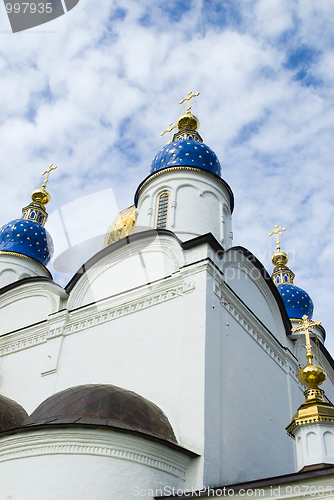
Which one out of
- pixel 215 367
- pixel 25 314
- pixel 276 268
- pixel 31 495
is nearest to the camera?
pixel 31 495

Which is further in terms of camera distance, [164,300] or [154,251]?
[154,251]

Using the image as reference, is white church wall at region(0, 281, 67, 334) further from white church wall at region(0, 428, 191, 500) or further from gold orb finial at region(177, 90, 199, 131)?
gold orb finial at region(177, 90, 199, 131)

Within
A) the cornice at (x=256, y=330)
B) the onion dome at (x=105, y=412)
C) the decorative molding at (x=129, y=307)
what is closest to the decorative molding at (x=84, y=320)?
the decorative molding at (x=129, y=307)

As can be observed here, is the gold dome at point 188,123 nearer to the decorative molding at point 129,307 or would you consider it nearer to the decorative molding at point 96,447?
the decorative molding at point 129,307

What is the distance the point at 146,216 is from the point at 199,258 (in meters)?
3.09

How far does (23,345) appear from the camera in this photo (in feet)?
29.8

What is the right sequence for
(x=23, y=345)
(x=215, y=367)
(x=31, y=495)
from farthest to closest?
(x=23, y=345)
(x=215, y=367)
(x=31, y=495)

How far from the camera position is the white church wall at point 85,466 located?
205 inches

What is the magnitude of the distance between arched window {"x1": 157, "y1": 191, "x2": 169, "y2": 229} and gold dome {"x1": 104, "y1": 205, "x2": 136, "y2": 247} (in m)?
2.53

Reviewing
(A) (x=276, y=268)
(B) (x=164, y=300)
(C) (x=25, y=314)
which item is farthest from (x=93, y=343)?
(A) (x=276, y=268)

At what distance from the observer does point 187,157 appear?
36.0ft

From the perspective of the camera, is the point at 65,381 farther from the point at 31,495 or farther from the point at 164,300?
the point at 31,495

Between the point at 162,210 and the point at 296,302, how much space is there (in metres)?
5.58

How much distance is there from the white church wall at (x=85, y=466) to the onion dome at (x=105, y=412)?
147 mm
